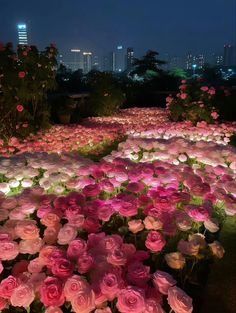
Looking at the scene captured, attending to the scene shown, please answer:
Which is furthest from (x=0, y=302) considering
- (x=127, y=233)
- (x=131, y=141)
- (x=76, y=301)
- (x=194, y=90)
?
(x=194, y=90)

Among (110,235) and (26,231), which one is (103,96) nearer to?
(110,235)

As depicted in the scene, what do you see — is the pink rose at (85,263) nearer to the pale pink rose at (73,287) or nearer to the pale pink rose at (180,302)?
the pale pink rose at (73,287)

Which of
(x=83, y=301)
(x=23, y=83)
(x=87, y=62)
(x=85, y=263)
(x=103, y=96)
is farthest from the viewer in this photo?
(x=87, y=62)

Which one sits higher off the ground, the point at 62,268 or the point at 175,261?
the point at 62,268

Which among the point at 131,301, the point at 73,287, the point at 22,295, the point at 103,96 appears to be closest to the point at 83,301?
the point at 73,287

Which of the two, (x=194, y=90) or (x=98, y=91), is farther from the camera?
(x=98, y=91)

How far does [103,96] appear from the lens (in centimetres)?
1277

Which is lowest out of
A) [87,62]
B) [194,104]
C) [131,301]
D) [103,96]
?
[87,62]

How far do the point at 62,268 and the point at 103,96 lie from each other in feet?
37.0

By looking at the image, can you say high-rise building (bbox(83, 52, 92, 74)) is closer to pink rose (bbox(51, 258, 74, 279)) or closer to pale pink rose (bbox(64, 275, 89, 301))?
pink rose (bbox(51, 258, 74, 279))

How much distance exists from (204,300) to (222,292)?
0.59ft

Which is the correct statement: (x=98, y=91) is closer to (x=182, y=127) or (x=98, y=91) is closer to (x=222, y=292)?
(x=182, y=127)

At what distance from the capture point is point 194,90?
10.4 meters

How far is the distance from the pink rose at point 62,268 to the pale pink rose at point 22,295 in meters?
0.14
